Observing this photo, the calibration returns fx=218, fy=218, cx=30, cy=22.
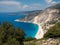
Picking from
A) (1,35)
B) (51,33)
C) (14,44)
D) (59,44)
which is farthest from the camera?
(51,33)

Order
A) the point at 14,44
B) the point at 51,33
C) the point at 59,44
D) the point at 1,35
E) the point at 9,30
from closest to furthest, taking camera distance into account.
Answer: the point at 14,44, the point at 1,35, the point at 9,30, the point at 59,44, the point at 51,33

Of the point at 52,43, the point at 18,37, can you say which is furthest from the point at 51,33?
the point at 18,37

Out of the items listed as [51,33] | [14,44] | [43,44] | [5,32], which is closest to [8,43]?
[14,44]

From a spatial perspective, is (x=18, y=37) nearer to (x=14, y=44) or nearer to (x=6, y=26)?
(x=6, y=26)

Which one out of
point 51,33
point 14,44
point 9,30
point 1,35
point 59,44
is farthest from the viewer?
point 51,33

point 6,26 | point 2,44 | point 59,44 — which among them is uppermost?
point 6,26

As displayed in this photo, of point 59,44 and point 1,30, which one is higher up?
point 1,30

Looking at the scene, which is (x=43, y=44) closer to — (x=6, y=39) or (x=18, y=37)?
(x=18, y=37)

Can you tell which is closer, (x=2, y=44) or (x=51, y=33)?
(x=2, y=44)

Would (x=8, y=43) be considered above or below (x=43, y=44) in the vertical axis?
above
